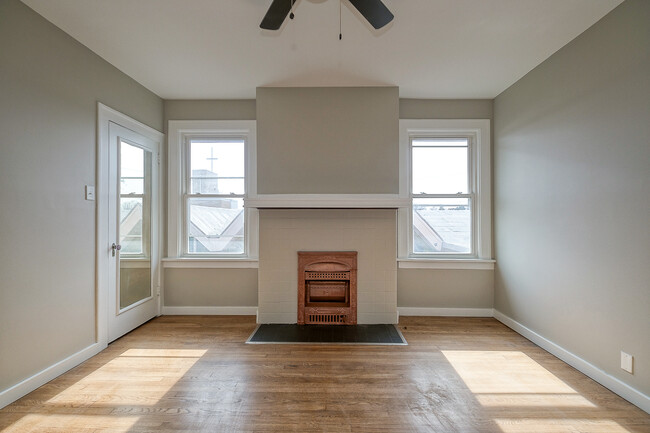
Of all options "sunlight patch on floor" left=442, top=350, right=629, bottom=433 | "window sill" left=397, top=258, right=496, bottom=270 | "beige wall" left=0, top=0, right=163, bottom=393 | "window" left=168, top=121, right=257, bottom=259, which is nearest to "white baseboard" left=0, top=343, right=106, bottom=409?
"beige wall" left=0, top=0, right=163, bottom=393

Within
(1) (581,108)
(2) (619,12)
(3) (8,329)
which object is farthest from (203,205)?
(2) (619,12)

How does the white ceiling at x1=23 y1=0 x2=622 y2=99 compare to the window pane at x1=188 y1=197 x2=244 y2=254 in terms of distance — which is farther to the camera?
the window pane at x1=188 y1=197 x2=244 y2=254

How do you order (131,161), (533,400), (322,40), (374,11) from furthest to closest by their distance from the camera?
(131,161) < (322,40) < (533,400) < (374,11)

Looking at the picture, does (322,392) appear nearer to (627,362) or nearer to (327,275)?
(327,275)

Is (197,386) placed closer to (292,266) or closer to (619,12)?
(292,266)

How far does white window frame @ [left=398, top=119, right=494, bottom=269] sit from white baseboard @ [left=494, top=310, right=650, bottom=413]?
0.85 meters

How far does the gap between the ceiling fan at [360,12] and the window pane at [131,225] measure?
7.82 ft

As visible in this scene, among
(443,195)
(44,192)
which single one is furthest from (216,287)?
(443,195)

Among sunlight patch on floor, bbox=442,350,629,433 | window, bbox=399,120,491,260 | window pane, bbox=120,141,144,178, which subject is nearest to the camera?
sunlight patch on floor, bbox=442,350,629,433

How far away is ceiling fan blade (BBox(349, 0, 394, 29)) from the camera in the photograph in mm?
1740

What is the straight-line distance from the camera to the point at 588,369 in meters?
2.42

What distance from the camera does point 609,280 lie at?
2.25 m

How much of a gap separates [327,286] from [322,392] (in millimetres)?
1465

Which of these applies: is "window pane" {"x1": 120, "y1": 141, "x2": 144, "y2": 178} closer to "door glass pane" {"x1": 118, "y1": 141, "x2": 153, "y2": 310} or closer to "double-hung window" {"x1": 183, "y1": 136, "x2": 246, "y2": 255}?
"door glass pane" {"x1": 118, "y1": 141, "x2": 153, "y2": 310}
